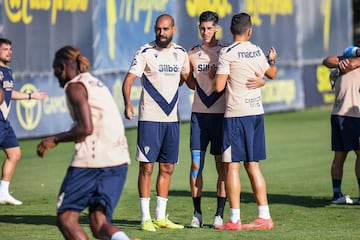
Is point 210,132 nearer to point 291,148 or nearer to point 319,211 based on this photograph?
point 319,211

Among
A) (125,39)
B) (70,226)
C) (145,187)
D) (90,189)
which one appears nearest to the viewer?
(70,226)

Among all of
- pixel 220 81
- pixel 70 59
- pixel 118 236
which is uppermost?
pixel 70 59

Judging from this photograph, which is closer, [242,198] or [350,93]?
[350,93]

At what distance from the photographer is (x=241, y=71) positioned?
1099cm

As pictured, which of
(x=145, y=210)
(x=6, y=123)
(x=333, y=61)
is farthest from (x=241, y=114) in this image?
(x=6, y=123)

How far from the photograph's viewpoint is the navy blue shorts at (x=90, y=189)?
8.50m

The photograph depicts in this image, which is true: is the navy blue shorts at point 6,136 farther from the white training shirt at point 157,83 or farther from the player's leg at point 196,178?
the player's leg at point 196,178

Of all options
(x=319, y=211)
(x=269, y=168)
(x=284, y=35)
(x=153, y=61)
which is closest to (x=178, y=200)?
(x=319, y=211)

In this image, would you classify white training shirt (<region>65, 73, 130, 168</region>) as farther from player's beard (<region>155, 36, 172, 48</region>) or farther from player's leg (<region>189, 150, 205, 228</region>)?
player's leg (<region>189, 150, 205, 228</region>)

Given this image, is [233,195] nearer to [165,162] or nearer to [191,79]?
[165,162]

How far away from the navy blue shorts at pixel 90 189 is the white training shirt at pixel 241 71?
106 inches

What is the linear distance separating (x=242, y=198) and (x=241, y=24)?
3616 mm

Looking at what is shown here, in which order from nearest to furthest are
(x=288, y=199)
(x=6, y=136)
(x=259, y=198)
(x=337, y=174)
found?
(x=259, y=198), (x=337, y=174), (x=288, y=199), (x=6, y=136)

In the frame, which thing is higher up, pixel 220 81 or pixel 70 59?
pixel 70 59
